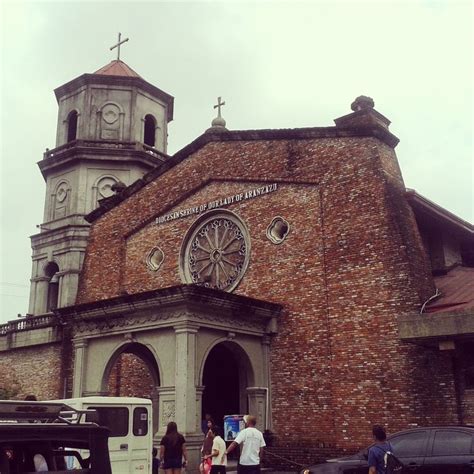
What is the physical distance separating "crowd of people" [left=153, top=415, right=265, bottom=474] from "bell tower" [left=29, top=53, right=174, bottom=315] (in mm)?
19029

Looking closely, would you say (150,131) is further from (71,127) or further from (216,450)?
(216,450)

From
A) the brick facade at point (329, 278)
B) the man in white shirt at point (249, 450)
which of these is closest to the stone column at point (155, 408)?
the brick facade at point (329, 278)

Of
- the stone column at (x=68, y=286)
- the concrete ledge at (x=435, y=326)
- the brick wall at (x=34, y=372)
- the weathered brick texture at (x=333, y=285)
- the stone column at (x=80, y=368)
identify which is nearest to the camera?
the concrete ledge at (x=435, y=326)

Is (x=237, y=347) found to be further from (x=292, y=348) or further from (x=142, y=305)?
(x=142, y=305)

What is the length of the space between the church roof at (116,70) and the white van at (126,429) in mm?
22562

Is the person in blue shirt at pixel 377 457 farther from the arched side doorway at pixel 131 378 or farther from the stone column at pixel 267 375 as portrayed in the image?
the arched side doorway at pixel 131 378

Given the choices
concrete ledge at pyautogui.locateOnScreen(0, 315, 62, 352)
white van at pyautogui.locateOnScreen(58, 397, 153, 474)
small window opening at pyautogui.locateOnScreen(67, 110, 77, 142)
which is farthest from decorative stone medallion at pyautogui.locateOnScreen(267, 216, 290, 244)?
small window opening at pyautogui.locateOnScreen(67, 110, 77, 142)

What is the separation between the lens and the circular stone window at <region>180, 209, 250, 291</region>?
1914 cm

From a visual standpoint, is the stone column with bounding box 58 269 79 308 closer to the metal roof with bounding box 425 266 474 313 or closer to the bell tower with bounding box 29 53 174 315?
the bell tower with bounding box 29 53 174 315

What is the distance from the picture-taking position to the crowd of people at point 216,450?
10320mm

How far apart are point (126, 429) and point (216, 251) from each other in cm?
797

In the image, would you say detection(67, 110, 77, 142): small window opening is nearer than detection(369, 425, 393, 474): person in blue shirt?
No

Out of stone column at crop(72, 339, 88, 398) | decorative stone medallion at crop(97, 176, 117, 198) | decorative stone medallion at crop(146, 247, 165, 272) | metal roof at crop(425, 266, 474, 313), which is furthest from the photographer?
decorative stone medallion at crop(97, 176, 117, 198)

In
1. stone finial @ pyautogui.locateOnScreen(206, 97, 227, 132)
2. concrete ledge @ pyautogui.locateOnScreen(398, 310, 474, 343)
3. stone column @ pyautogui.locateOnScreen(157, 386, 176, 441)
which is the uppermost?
stone finial @ pyautogui.locateOnScreen(206, 97, 227, 132)
